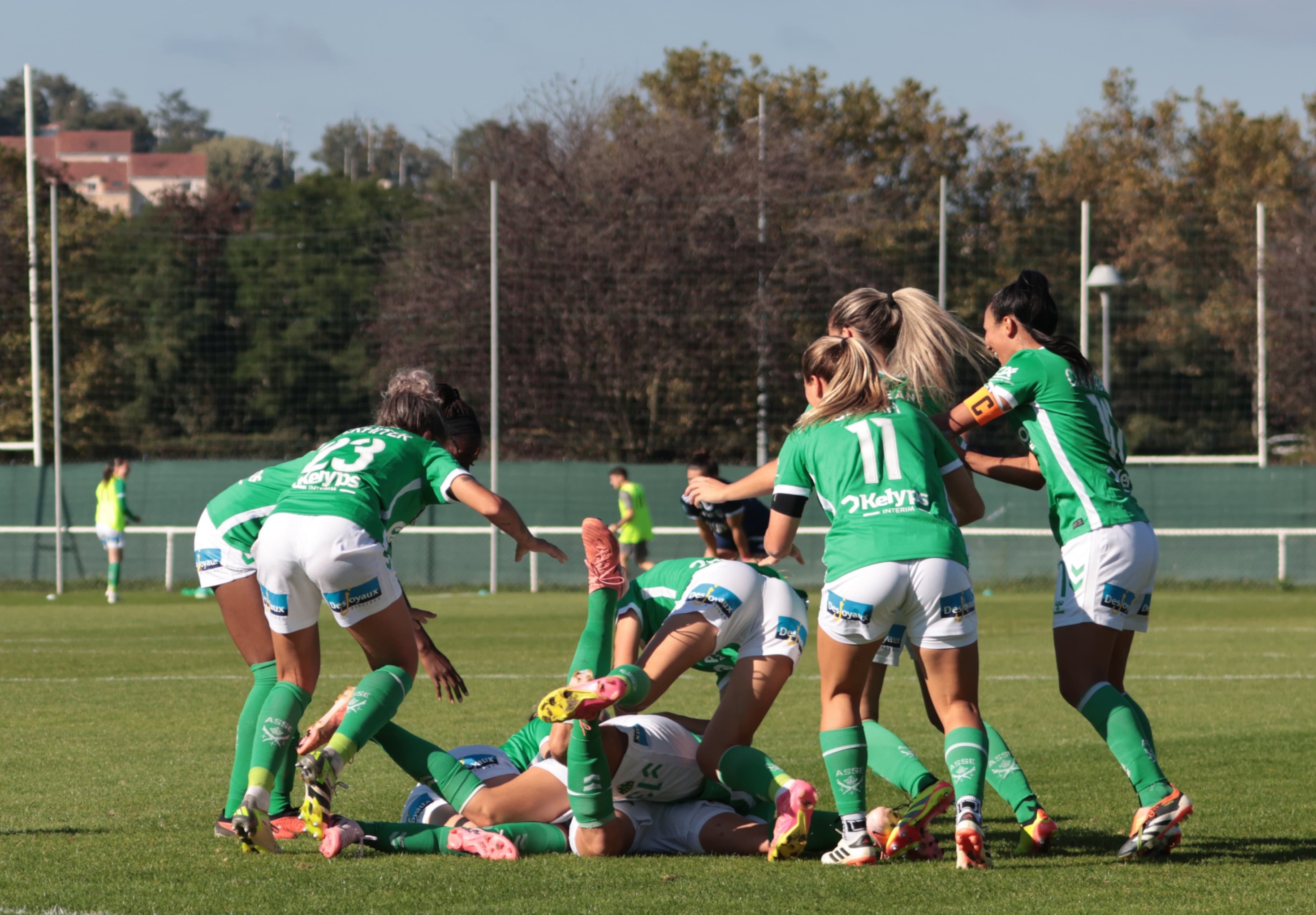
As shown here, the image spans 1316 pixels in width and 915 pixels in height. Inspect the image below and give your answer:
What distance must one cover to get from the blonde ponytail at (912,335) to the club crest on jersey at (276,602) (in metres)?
2.20

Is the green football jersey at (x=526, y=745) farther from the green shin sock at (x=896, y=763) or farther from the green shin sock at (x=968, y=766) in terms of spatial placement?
the green shin sock at (x=968, y=766)

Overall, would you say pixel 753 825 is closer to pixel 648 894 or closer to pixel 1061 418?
pixel 648 894

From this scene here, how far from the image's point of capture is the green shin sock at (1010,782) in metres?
5.21

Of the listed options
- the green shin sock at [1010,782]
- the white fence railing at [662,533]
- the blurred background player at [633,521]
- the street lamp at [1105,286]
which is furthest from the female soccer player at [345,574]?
the street lamp at [1105,286]

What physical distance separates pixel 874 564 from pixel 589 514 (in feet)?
61.5

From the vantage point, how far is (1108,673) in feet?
18.3

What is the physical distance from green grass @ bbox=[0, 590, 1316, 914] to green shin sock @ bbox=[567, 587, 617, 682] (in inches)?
29.4

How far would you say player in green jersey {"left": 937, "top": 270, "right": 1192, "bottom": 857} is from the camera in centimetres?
536

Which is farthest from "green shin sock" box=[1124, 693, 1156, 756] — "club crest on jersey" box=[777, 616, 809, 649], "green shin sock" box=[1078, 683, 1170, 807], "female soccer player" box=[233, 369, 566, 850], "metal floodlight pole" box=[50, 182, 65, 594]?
"metal floodlight pole" box=[50, 182, 65, 594]

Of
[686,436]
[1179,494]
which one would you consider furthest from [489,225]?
[1179,494]

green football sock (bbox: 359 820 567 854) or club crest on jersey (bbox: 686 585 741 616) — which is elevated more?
club crest on jersey (bbox: 686 585 741 616)

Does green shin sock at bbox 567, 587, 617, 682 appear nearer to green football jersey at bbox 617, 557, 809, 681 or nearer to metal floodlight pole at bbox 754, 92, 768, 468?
green football jersey at bbox 617, 557, 809, 681

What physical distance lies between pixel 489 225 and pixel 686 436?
16.7ft

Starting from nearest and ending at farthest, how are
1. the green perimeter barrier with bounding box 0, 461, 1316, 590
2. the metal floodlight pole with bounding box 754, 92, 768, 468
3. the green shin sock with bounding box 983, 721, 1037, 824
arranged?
1. the green shin sock with bounding box 983, 721, 1037, 824
2. the green perimeter barrier with bounding box 0, 461, 1316, 590
3. the metal floodlight pole with bounding box 754, 92, 768, 468
